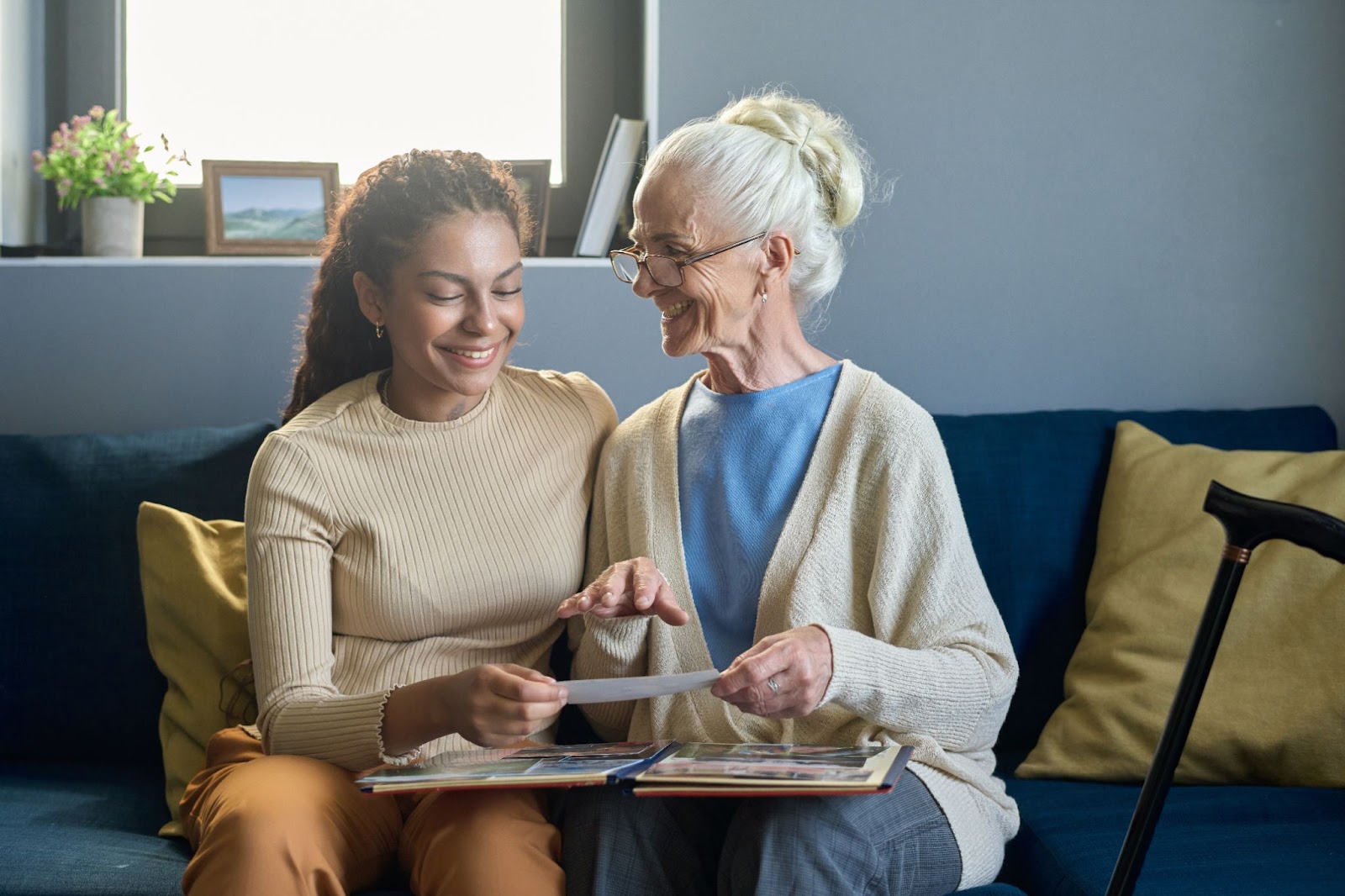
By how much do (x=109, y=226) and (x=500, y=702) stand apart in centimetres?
147

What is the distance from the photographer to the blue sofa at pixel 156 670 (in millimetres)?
1637

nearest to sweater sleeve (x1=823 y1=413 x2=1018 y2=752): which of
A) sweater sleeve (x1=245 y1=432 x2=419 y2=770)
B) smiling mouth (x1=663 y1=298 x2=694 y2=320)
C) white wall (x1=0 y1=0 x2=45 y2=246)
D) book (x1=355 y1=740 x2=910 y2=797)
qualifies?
book (x1=355 y1=740 x2=910 y2=797)

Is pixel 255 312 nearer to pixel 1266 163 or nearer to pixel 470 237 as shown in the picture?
pixel 470 237

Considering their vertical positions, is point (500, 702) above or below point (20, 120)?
below

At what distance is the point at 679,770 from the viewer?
1.28 meters

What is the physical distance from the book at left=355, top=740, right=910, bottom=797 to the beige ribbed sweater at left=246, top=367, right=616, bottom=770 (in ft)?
0.61

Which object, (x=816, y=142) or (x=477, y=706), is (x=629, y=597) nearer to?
(x=477, y=706)

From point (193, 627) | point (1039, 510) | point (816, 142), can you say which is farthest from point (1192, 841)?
point (193, 627)

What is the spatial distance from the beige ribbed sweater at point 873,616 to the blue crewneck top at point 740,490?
3 centimetres

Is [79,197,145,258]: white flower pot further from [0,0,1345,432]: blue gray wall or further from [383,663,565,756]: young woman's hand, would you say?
[383,663,565,756]: young woman's hand

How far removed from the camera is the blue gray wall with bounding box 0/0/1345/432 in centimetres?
238

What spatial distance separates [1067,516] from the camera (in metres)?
2.14

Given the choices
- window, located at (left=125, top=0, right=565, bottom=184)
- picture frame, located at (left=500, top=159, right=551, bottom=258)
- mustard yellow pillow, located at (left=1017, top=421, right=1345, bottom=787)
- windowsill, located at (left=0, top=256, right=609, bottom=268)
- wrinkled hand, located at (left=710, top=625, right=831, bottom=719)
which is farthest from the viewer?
window, located at (left=125, top=0, right=565, bottom=184)

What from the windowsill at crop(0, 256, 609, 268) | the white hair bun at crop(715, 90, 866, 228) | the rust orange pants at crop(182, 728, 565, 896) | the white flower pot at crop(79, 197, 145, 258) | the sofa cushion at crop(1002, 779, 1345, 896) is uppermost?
the white hair bun at crop(715, 90, 866, 228)
